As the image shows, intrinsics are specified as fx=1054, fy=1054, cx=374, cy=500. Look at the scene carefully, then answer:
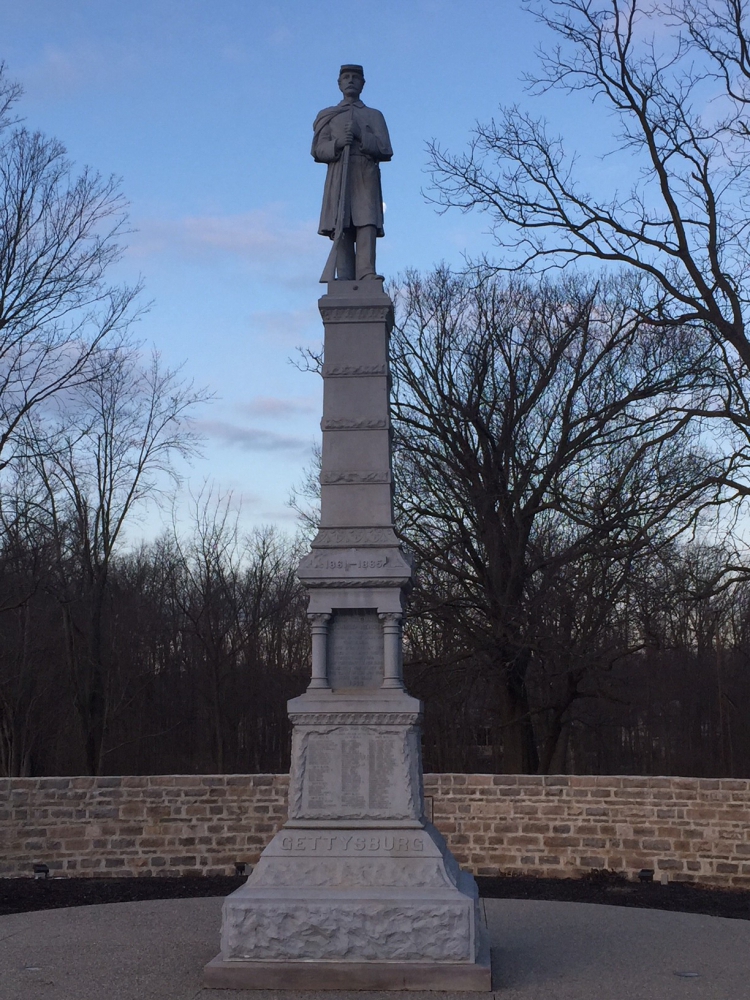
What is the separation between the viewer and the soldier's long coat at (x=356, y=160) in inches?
320

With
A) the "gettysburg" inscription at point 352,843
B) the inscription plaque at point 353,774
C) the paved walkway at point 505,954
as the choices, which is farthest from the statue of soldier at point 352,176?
the paved walkway at point 505,954

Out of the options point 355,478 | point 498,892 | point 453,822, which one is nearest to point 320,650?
point 355,478

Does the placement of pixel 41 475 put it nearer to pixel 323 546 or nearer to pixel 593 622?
pixel 593 622

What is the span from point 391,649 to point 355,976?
207 cm

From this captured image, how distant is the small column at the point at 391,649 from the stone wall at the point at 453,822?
245 inches

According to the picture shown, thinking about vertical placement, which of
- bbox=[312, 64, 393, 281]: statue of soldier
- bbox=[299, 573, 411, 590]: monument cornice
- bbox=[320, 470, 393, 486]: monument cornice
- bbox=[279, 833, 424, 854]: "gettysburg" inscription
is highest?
bbox=[312, 64, 393, 281]: statue of soldier

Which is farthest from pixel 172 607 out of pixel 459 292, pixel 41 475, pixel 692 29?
pixel 692 29

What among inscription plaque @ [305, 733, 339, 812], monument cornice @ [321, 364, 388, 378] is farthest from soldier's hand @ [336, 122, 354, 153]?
inscription plaque @ [305, 733, 339, 812]

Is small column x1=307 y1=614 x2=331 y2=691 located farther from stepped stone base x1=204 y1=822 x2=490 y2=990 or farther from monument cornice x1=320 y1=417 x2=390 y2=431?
monument cornice x1=320 y1=417 x2=390 y2=431

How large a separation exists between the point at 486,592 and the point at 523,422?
3.28 m

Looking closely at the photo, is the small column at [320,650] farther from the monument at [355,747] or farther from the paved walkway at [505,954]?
the paved walkway at [505,954]

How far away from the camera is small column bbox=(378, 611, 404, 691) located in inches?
284

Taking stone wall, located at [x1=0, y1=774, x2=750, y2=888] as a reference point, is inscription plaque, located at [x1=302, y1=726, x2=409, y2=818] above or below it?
above

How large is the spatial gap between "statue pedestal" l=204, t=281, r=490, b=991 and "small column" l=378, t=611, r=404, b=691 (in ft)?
0.04
